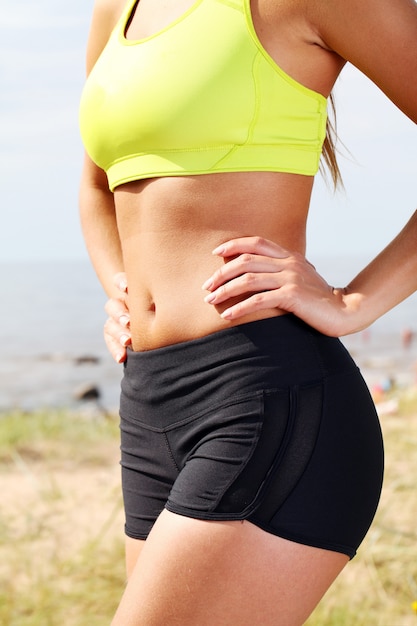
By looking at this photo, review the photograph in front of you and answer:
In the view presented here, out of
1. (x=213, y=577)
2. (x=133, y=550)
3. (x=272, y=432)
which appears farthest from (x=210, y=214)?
(x=133, y=550)

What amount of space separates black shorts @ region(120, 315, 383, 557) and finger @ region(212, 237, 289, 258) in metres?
0.14

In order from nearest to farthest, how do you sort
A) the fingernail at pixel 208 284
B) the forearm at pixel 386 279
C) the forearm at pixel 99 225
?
the fingernail at pixel 208 284 → the forearm at pixel 386 279 → the forearm at pixel 99 225

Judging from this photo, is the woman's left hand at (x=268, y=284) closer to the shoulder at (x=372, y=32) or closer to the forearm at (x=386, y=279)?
the forearm at (x=386, y=279)

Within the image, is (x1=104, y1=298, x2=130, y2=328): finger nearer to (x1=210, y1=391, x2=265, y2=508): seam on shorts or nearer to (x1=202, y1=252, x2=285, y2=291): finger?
(x1=202, y1=252, x2=285, y2=291): finger

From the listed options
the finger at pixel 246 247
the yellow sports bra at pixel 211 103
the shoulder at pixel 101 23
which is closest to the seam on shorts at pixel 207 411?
the finger at pixel 246 247

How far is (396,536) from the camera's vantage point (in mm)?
3938

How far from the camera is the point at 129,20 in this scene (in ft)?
6.25

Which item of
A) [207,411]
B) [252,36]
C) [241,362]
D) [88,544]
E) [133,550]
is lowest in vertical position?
[88,544]

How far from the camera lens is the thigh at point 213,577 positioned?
1.54 m

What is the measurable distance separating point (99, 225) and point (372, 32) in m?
0.98

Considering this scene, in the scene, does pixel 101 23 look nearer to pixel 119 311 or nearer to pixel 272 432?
pixel 119 311

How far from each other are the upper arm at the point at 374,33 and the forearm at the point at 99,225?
0.88 meters

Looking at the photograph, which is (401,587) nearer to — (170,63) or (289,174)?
(289,174)

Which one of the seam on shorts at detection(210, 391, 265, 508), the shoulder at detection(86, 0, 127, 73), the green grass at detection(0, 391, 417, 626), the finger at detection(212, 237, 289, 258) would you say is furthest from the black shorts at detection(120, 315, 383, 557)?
the green grass at detection(0, 391, 417, 626)
